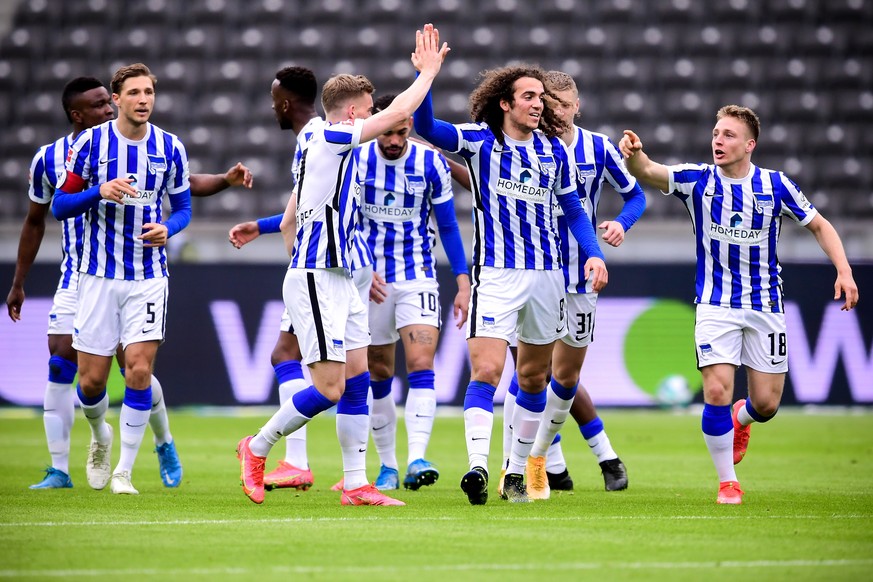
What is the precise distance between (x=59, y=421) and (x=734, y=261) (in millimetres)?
4255

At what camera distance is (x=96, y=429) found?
770 centimetres

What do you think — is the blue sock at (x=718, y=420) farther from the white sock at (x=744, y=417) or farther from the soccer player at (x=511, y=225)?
the soccer player at (x=511, y=225)

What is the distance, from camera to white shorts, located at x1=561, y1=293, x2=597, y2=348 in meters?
7.66

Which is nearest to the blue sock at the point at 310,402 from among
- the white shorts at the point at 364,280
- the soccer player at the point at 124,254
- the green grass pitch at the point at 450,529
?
the green grass pitch at the point at 450,529

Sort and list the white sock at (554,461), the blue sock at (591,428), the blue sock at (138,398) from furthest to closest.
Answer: the blue sock at (591,428), the white sock at (554,461), the blue sock at (138,398)

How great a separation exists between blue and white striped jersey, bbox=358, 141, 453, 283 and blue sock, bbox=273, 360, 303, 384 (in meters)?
0.79

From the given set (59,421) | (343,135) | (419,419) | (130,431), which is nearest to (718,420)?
(419,419)

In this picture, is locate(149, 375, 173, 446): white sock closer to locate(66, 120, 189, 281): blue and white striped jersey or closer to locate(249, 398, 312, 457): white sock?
locate(66, 120, 189, 281): blue and white striped jersey

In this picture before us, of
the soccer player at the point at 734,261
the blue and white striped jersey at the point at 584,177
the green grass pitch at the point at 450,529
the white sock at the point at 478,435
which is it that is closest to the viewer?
the green grass pitch at the point at 450,529

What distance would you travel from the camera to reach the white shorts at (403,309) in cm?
801

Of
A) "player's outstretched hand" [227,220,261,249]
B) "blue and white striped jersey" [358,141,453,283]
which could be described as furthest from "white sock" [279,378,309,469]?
"player's outstretched hand" [227,220,261,249]

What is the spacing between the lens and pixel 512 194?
688 centimetres

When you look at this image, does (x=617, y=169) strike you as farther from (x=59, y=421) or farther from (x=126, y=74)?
(x=59, y=421)

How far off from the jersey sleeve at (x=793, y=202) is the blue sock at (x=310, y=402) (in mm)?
2757
